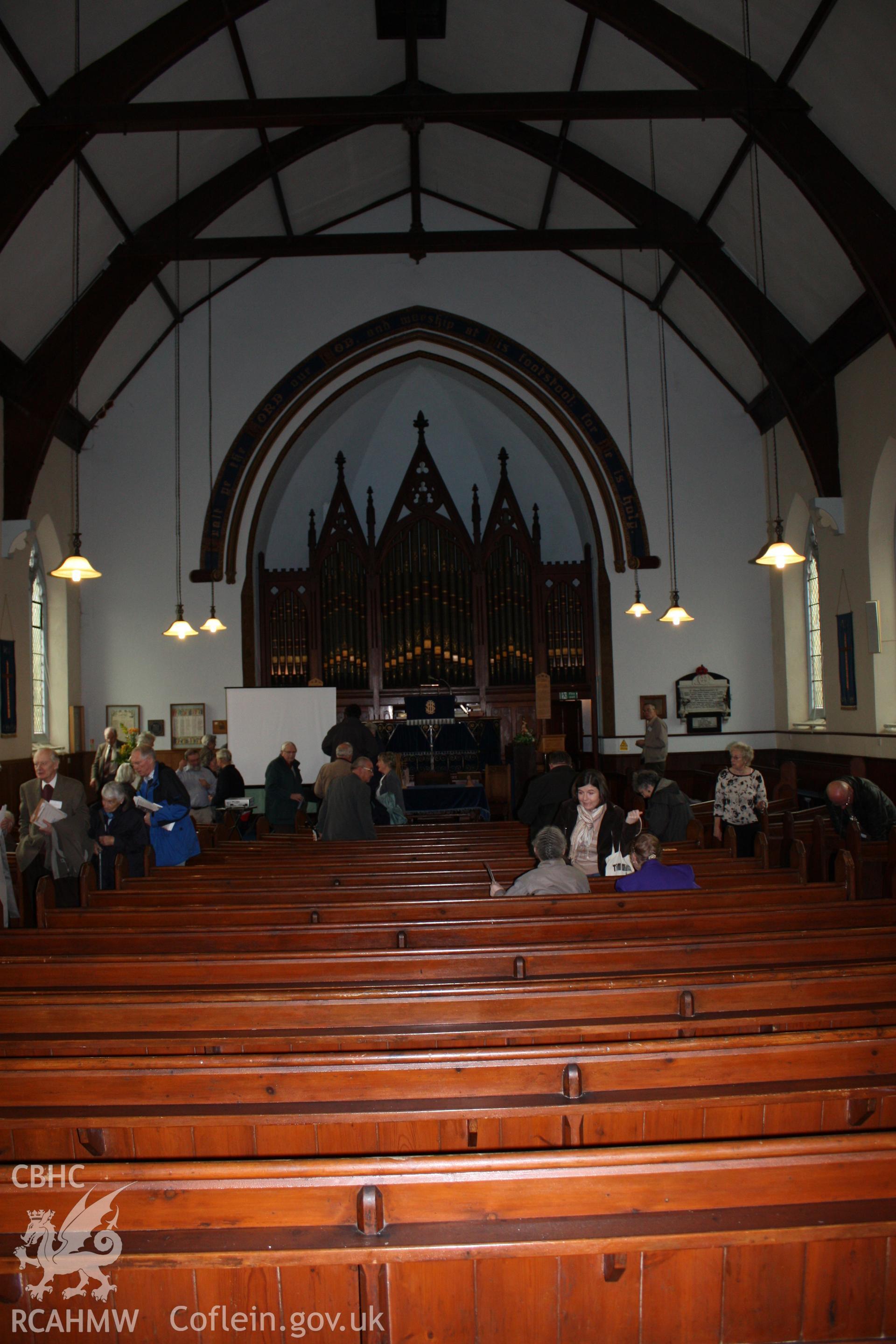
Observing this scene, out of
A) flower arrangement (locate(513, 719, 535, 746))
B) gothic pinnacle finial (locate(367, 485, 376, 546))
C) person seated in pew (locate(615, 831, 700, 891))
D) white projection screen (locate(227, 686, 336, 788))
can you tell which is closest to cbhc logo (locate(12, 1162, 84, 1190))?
person seated in pew (locate(615, 831, 700, 891))

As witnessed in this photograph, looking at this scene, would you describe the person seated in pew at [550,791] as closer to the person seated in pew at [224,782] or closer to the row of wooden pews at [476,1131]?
the row of wooden pews at [476,1131]

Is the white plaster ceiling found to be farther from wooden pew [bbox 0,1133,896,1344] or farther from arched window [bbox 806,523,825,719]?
wooden pew [bbox 0,1133,896,1344]

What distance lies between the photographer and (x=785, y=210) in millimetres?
8836

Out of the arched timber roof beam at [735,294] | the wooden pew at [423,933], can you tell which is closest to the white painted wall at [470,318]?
the arched timber roof beam at [735,294]

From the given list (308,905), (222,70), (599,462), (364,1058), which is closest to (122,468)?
(222,70)

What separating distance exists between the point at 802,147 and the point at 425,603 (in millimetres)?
7724

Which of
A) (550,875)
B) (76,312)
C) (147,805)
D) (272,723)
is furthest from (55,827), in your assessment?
(76,312)

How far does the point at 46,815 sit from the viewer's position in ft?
18.0

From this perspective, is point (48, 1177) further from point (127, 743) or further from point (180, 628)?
point (127, 743)

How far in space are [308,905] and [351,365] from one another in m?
9.95

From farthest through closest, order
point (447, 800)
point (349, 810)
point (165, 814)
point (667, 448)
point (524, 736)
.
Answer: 1. point (524, 736)
2. point (667, 448)
3. point (447, 800)
4. point (349, 810)
5. point (165, 814)

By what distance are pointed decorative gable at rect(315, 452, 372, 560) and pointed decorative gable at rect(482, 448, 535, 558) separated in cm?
182

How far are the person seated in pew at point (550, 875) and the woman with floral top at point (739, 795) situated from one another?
265 cm

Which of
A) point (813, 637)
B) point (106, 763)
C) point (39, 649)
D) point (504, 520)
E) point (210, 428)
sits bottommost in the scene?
point (106, 763)
